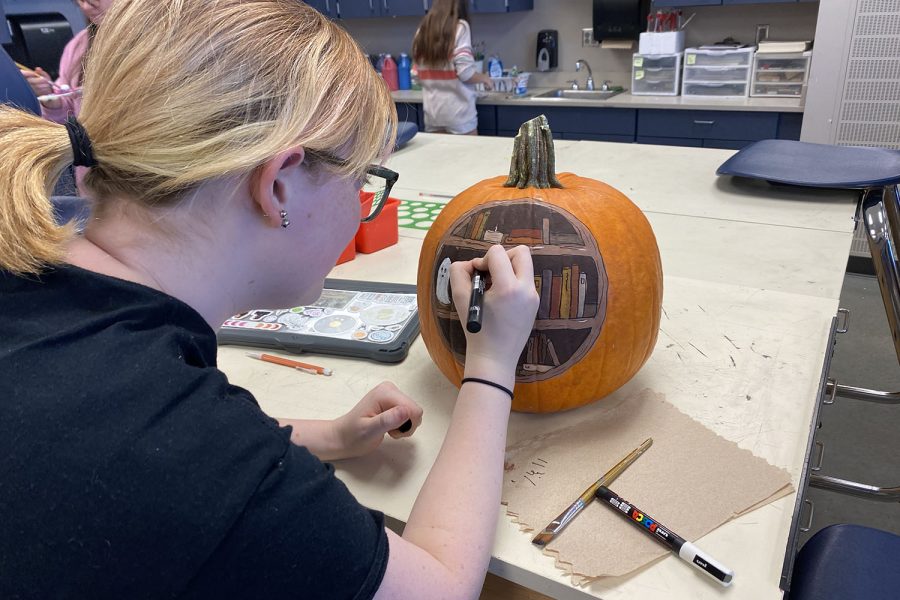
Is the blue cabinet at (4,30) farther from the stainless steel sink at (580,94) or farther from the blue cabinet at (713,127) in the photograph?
the blue cabinet at (713,127)

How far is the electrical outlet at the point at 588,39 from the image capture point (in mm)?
4062

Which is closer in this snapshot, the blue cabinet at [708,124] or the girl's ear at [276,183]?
the girl's ear at [276,183]

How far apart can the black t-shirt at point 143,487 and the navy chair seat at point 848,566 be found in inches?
27.0

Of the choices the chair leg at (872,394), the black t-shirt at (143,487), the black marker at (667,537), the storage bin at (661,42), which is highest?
the storage bin at (661,42)

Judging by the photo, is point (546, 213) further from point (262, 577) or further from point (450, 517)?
point (262, 577)

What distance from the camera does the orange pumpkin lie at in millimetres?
804

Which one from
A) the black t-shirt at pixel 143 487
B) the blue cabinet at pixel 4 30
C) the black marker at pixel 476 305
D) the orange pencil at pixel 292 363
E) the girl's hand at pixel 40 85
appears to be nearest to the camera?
the black t-shirt at pixel 143 487

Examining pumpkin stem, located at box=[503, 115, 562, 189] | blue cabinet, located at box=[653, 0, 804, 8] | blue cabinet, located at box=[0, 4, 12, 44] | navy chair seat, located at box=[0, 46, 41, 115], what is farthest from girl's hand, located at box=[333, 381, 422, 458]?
blue cabinet, located at box=[653, 0, 804, 8]

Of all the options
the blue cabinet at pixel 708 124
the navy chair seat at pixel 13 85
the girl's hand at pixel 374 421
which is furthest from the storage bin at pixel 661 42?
the girl's hand at pixel 374 421

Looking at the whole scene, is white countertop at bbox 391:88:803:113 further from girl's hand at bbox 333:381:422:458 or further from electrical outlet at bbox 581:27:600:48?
girl's hand at bbox 333:381:422:458

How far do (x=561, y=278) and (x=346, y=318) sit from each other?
42 centimetres

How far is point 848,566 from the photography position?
2.99ft

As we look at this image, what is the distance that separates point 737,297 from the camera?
112cm

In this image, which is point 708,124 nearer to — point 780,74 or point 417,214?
point 780,74
